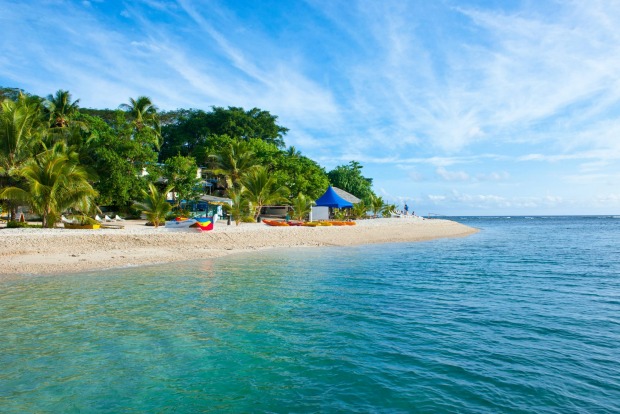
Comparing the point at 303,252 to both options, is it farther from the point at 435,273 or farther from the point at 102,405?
the point at 102,405

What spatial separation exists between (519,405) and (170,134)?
5396 cm

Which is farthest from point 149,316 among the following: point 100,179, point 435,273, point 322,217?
point 322,217

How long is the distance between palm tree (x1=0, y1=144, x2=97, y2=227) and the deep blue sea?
26.1ft

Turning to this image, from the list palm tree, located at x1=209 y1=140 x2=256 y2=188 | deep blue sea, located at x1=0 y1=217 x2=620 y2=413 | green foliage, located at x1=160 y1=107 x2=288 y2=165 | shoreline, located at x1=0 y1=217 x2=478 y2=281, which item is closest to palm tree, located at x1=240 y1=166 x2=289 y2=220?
shoreline, located at x1=0 y1=217 x2=478 y2=281

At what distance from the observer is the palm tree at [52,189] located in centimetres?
1786

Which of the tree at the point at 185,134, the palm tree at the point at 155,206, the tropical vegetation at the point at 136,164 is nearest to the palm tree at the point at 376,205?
the tropical vegetation at the point at 136,164

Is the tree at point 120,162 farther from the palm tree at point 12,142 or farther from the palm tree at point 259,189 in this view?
the palm tree at point 259,189

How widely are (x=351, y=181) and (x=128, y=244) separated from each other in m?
34.6

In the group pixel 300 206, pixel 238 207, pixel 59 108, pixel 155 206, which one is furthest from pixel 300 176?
pixel 59 108

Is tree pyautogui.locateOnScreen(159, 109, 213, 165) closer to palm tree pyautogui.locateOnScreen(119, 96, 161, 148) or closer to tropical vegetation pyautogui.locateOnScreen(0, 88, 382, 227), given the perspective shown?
tropical vegetation pyautogui.locateOnScreen(0, 88, 382, 227)

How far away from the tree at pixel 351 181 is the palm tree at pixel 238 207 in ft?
71.8

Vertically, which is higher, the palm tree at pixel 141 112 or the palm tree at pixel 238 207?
the palm tree at pixel 141 112

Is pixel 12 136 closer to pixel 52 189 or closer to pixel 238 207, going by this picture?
→ pixel 52 189

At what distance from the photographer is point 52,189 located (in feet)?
59.7
